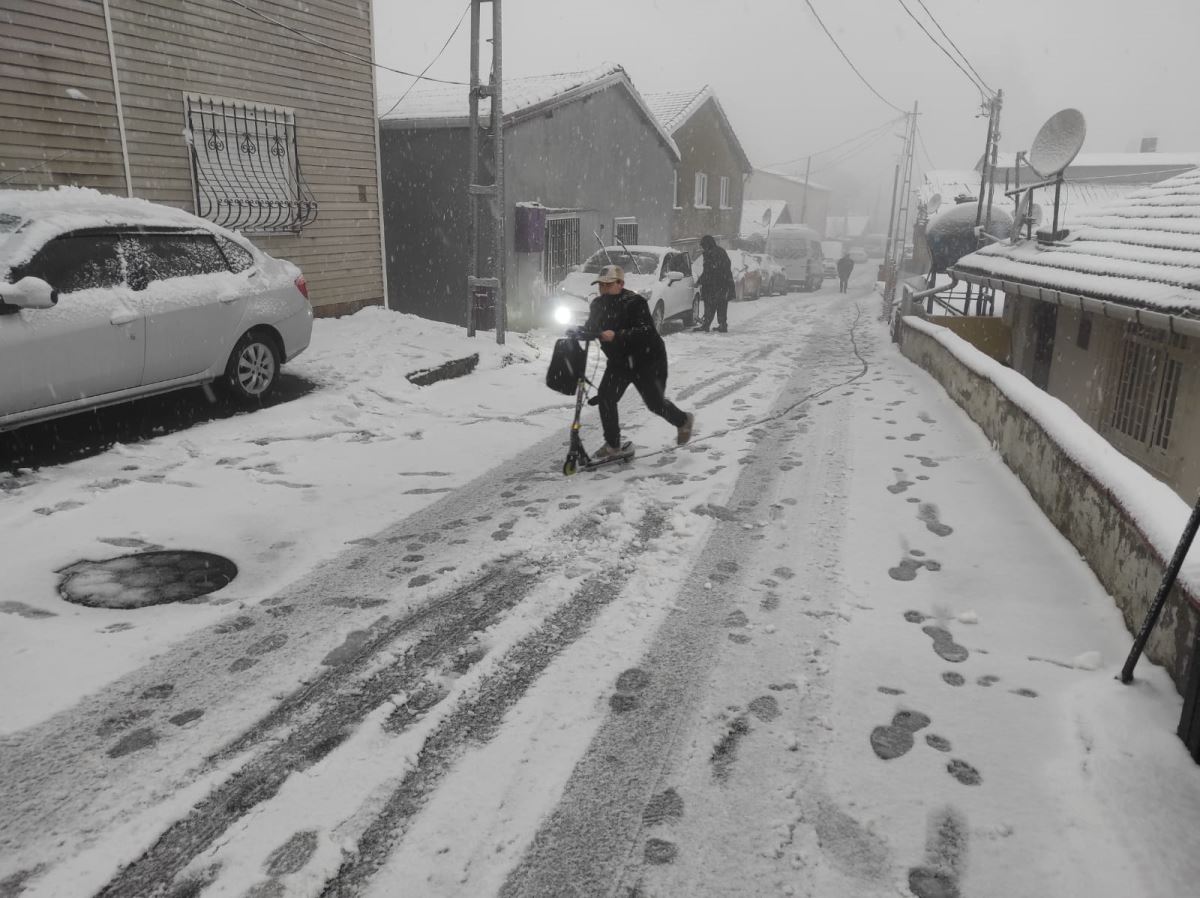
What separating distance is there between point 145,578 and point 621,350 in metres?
3.68

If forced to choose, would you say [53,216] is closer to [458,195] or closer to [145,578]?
[145,578]

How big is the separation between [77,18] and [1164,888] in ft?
35.9

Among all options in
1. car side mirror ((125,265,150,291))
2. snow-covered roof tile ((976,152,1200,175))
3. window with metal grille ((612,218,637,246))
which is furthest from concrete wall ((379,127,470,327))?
snow-covered roof tile ((976,152,1200,175))

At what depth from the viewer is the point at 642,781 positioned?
271 cm

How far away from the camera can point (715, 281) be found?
15242 millimetres

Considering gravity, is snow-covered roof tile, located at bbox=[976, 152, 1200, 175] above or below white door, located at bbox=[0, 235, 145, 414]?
above

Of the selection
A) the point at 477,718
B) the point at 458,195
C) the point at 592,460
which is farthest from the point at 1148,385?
the point at 458,195

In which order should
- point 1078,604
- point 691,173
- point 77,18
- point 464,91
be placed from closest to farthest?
point 1078,604 → point 77,18 → point 464,91 → point 691,173

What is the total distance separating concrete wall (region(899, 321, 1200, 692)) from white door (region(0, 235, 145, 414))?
658 centimetres

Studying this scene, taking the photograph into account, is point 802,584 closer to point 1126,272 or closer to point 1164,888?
point 1164,888

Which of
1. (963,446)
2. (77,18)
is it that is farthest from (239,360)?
(963,446)

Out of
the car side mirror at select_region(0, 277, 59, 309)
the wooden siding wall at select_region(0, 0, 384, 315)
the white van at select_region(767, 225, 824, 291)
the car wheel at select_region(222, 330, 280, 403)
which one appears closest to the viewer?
the car side mirror at select_region(0, 277, 59, 309)

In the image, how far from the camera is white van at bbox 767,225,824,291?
103ft

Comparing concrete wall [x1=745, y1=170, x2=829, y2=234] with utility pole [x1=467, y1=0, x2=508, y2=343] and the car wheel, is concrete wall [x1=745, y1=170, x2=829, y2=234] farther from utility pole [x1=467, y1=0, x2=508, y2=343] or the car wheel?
the car wheel
